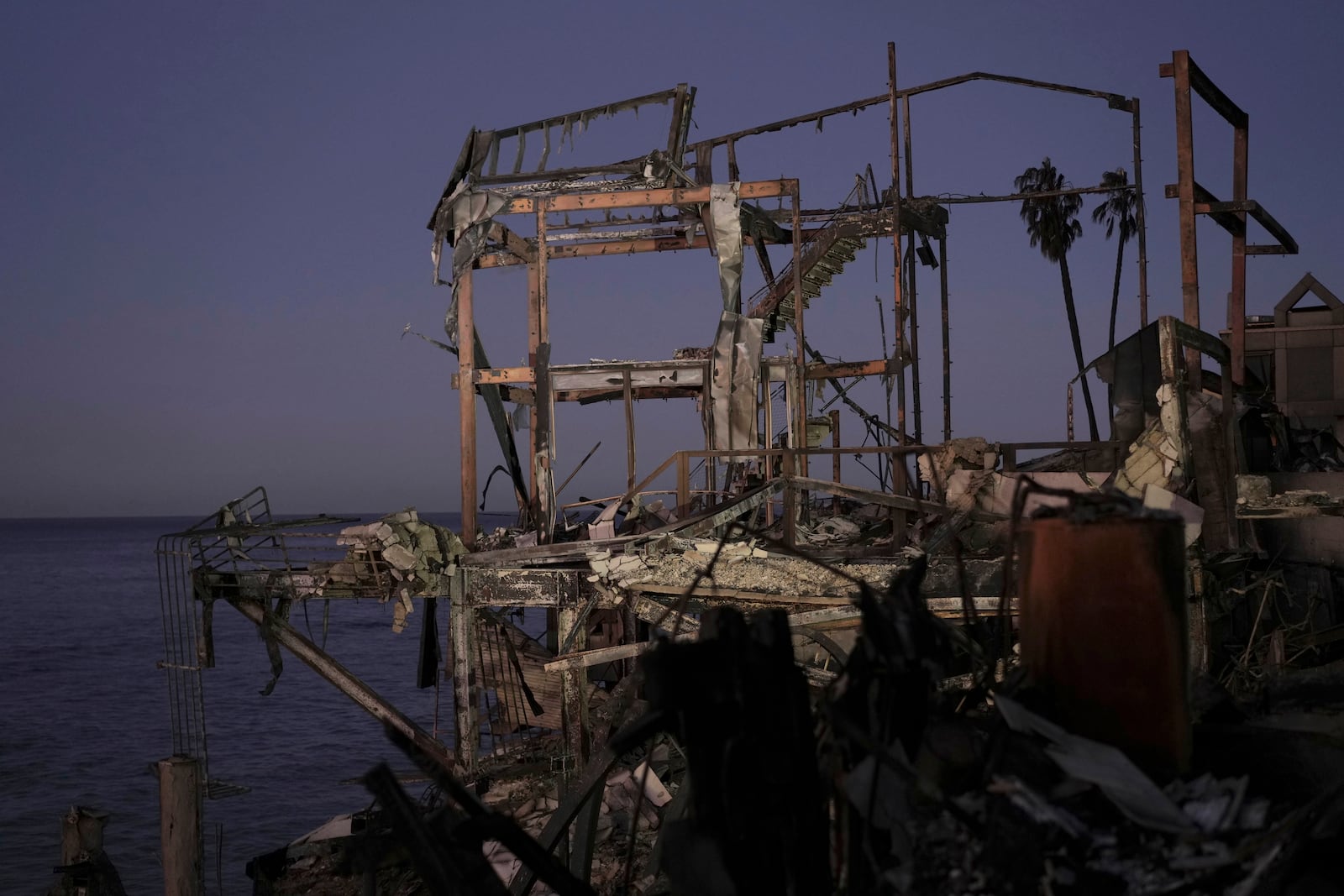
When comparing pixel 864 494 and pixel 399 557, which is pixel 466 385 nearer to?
pixel 399 557

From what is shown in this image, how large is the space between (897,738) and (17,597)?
4588 inches

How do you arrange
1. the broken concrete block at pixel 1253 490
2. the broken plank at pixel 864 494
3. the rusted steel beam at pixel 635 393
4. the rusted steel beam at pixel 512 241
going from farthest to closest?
the rusted steel beam at pixel 635 393 < the rusted steel beam at pixel 512 241 < the broken concrete block at pixel 1253 490 < the broken plank at pixel 864 494

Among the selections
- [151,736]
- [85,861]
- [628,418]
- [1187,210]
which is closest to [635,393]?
[628,418]

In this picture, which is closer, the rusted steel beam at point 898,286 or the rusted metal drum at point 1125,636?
the rusted metal drum at point 1125,636

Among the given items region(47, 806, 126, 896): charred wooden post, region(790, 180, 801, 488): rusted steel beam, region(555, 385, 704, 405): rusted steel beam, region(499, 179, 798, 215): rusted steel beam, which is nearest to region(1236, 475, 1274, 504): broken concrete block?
region(790, 180, 801, 488): rusted steel beam

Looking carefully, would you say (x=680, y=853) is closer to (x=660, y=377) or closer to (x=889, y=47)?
(x=660, y=377)

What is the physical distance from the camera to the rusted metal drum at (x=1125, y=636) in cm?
333

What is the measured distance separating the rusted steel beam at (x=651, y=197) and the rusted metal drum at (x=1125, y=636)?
602 inches

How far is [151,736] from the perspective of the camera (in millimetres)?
43031

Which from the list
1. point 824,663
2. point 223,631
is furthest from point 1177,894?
point 223,631

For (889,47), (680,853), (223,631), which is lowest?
(223,631)

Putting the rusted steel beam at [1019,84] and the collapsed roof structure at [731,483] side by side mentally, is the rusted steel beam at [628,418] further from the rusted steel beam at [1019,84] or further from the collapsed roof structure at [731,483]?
the rusted steel beam at [1019,84]

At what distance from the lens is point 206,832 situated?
2916 cm

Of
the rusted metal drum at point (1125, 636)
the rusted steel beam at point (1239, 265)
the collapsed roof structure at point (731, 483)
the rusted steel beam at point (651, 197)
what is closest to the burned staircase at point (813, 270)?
the collapsed roof structure at point (731, 483)
